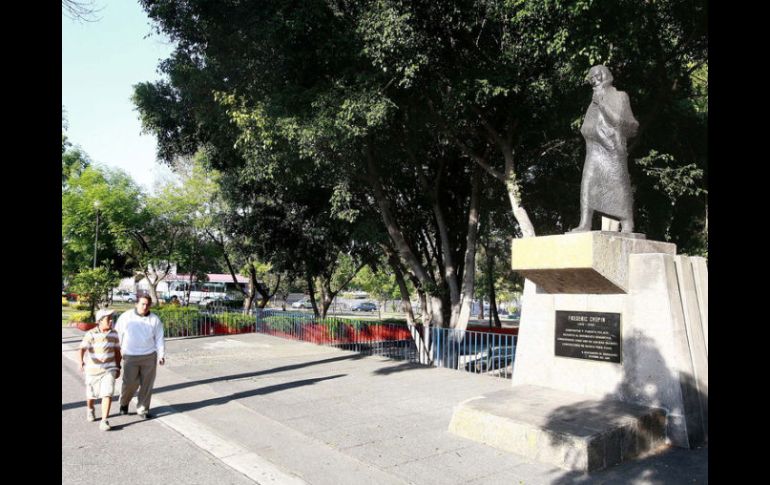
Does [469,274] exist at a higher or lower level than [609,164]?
lower

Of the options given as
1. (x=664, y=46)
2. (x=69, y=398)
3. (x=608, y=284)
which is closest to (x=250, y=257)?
(x=69, y=398)

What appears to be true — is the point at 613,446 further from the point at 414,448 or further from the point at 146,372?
the point at 146,372

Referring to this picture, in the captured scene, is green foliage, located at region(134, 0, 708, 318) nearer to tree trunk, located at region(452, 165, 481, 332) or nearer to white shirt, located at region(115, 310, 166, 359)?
tree trunk, located at region(452, 165, 481, 332)

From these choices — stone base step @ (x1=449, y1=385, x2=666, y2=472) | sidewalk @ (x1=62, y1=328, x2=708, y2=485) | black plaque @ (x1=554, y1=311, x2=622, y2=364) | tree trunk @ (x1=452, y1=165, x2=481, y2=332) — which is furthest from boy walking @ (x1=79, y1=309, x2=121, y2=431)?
tree trunk @ (x1=452, y1=165, x2=481, y2=332)

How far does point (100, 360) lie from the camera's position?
7184 millimetres

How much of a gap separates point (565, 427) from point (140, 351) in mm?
5575

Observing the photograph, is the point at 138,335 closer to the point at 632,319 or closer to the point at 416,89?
the point at 632,319

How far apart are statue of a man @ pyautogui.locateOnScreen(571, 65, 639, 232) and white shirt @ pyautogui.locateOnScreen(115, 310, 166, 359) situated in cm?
598

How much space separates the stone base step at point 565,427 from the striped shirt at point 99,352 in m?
4.61

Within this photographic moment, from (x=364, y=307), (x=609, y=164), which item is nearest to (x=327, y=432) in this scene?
(x=609, y=164)

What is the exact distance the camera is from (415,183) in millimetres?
17703

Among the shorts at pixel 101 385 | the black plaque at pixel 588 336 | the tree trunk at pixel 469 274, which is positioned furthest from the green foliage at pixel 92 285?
the black plaque at pixel 588 336

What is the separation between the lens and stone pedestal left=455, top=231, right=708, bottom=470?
21.5 feet

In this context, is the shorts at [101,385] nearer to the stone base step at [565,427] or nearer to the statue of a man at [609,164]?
the stone base step at [565,427]
